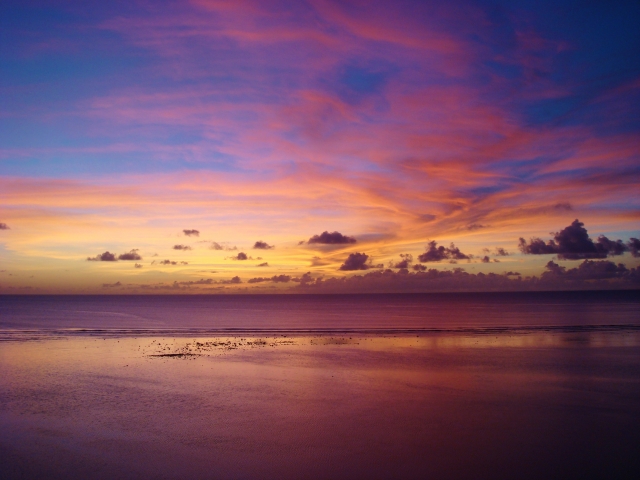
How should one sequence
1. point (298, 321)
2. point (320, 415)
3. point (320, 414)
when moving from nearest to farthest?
point (320, 415), point (320, 414), point (298, 321)

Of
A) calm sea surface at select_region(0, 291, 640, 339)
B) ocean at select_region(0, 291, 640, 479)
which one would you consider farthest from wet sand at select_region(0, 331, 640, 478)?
calm sea surface at select_region(0, 291, 640, 339)

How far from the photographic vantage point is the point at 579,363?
31594mm

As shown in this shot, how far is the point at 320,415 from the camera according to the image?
20.1 m

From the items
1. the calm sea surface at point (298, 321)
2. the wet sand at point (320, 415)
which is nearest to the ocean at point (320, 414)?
the wet sand at point (320, 415)

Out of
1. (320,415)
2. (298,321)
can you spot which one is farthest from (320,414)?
(298,321)

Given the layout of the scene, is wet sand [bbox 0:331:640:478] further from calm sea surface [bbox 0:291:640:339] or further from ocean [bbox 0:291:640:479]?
calm sea surface [bbox 0:291:640:339]

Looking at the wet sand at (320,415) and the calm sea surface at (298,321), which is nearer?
the wet sand at (320,415)

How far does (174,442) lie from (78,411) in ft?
21.7

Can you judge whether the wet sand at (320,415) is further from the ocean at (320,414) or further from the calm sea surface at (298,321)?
the calm sea surface at (298,321)

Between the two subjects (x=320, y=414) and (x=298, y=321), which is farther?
(x=298, y=321)

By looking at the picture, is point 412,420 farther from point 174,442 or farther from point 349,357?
point 349,357

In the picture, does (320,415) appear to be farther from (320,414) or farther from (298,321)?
(298,321)

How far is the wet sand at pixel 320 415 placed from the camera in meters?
15.3

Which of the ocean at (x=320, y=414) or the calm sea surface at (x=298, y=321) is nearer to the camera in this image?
the ocean at (x=320, y=414)
